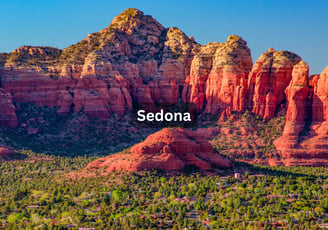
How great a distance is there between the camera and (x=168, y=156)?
396 ft

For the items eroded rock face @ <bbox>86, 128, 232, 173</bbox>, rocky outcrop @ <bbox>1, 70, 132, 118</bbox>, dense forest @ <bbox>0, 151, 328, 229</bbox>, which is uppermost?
rocky outcrop @ <bbox>1, 70, 132, 118</bbox>

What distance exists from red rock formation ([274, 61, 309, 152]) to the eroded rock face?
2908cm

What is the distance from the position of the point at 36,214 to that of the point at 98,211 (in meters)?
10.3

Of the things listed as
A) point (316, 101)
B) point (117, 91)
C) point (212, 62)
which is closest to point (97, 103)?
point (117, 91)

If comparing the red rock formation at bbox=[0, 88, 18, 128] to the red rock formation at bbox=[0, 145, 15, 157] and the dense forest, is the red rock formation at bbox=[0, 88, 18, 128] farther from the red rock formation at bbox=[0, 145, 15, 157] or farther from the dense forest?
the dense forest

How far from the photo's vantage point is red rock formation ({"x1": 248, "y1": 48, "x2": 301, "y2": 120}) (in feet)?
524

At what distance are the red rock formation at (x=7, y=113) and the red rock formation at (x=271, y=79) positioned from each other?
218ft

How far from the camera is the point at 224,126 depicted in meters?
164

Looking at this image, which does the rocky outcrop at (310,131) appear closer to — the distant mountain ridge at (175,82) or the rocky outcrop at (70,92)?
the distant mountain ridge at (175,82)

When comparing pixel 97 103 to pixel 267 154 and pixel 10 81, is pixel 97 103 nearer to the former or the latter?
pixel 10 81

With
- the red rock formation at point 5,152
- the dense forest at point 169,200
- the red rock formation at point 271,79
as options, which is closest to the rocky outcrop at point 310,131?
the red rock formation at point 271,79

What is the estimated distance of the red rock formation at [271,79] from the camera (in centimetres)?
15975

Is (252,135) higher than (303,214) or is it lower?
higher

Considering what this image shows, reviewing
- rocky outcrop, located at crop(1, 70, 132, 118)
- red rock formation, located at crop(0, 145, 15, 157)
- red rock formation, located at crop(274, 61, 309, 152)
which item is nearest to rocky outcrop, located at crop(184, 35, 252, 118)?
red rock formation, located at crop(274, 61, 309, 152)
